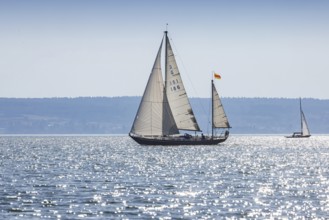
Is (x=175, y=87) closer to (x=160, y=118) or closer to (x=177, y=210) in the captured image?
(x=160, y=118)

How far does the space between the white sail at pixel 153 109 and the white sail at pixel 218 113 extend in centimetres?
1371

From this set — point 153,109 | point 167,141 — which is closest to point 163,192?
point 153,109

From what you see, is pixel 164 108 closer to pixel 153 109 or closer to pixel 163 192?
pixel 153 109

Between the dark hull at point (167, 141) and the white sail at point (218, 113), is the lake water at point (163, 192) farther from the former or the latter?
the white sail at point (218, 113)

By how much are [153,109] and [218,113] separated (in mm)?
17884

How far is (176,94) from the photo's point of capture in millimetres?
130375

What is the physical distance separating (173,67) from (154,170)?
45286 millimetres

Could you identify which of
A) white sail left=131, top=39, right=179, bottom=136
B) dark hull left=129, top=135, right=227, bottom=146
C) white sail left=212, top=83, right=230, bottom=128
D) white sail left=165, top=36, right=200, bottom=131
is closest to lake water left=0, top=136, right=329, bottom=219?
white sail left=131, top=39, right=179, bottom=136

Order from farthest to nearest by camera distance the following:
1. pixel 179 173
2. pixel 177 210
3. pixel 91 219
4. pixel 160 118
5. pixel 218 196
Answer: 1. pixel 160 118
2. pixel 179 173
3. pixel 218 196
4. pixel 177 210
5. pixel 91 219

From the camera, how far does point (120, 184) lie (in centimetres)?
6812

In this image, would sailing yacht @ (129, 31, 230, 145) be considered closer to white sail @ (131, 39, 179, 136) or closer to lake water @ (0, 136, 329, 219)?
white sail @ (131, 39, 179, 136)

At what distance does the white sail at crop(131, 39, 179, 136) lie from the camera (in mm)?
126938

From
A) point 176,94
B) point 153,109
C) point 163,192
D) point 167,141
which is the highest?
point 176,94

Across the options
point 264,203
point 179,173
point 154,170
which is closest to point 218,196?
point 264,203
